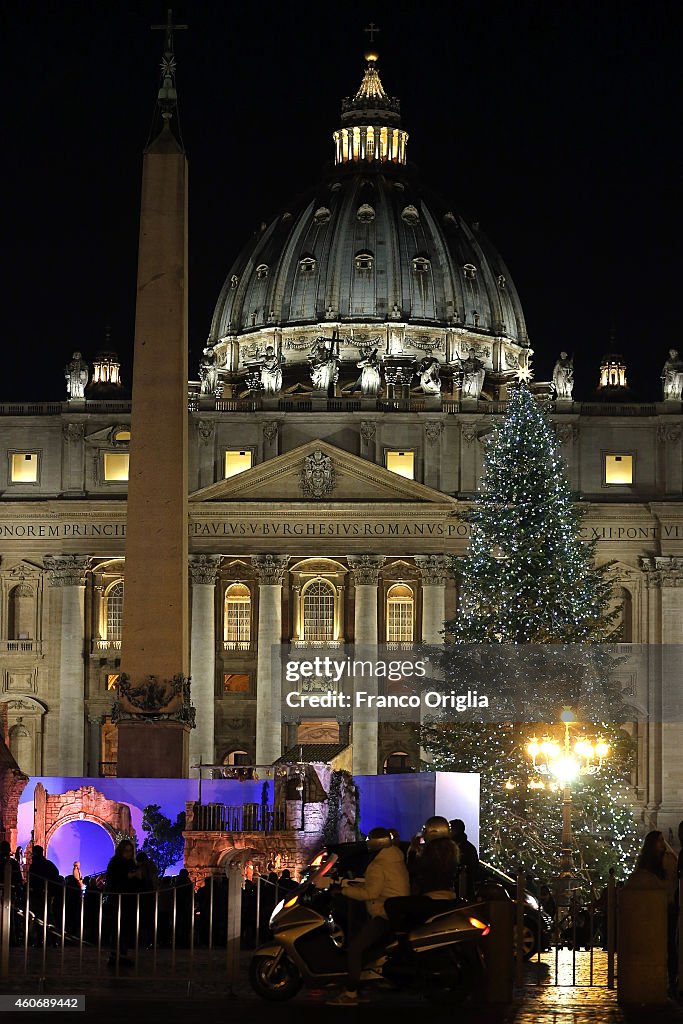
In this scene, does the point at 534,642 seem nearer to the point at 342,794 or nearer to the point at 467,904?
the point at 342,794

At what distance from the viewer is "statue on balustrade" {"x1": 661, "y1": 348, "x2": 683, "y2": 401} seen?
87.1 metres

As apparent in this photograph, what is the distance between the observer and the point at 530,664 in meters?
51.6

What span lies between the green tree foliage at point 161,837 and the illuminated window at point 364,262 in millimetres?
79393

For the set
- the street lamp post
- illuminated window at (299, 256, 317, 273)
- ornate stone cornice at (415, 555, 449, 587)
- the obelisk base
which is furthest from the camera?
illuminated window at (299, 256, 317, 273)

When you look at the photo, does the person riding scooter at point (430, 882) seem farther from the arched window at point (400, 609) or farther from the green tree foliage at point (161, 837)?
the arched window at point (400, 609)

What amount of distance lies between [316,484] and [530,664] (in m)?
34.4

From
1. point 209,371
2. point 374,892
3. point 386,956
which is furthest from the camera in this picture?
point 209,371

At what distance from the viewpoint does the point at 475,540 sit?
5372 centimetres

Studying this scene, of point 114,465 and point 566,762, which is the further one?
point 114,465

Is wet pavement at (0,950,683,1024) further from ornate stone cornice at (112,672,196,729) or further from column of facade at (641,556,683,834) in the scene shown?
column of facade at (641,556,683,834)

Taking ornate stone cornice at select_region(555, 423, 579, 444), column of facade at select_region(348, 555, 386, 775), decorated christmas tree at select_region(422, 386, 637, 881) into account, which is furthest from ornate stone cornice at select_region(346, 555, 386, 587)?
decorated christmas tree at select_region(422, 386, 637, 881)

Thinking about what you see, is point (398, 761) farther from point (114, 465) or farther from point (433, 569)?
point (114, 465)

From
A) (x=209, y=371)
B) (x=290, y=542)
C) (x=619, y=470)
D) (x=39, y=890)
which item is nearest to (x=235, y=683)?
(x=290, y=542)

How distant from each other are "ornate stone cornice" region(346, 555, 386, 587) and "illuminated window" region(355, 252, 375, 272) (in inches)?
1359
